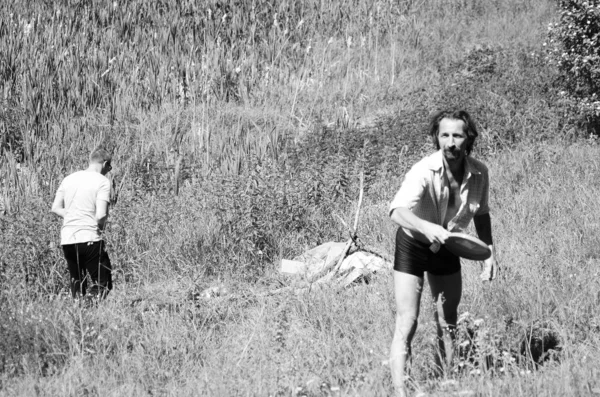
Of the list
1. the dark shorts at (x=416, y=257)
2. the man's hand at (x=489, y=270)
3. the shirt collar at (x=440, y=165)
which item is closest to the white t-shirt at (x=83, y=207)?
the dark shorts at (x=416, y=257)

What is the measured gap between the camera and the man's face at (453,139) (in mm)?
3771

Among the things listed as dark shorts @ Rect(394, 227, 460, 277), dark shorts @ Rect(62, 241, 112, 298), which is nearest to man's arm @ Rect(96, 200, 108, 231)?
dark shorts @ Rect(62, 241, 112, 298)

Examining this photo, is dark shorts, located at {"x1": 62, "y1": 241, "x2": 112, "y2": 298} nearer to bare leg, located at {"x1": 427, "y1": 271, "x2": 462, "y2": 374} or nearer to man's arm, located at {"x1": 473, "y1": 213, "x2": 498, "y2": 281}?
bare leg, located at {"x1": 427, "y1": 271, "x2": 462, "y2": 374}

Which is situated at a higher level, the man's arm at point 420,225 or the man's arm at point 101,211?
the man's arm at point 420,225

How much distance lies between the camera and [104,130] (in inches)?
417

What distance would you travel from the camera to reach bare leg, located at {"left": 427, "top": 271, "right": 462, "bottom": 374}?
4008 mm

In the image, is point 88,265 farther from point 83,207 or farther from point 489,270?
point 489,270

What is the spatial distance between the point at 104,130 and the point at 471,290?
675 cm

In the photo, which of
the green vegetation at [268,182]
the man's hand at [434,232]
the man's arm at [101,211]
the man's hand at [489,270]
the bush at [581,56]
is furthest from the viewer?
the bush at [581,56]

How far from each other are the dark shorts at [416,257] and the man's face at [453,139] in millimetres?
445

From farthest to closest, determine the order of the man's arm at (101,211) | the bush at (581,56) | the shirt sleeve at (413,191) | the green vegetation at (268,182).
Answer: the bush at (581,56)
the man's arm at (101,211)
the green vegetation at (268,182)
the shirt sleeve at (413,191)

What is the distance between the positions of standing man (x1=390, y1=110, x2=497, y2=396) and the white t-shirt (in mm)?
3017

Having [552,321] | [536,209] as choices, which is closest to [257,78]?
[536,209]

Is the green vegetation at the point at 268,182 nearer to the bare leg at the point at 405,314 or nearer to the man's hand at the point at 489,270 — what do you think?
the bare leg at the point at 405,314
